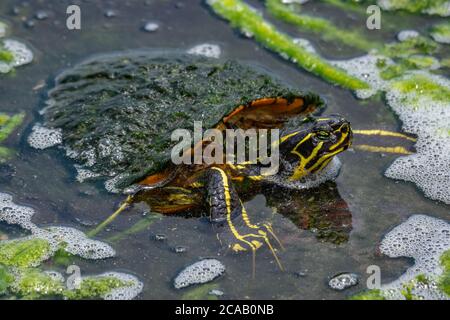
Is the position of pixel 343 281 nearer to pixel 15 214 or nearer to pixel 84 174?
pixel 84 174

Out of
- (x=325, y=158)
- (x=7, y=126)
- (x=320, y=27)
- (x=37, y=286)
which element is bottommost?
(x=37, y=286)

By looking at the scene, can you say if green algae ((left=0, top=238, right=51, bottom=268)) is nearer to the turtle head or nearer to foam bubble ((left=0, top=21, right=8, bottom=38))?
the turtle head

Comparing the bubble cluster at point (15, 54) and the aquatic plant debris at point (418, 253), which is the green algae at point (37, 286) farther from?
the bubble cluster at point (15, 54)

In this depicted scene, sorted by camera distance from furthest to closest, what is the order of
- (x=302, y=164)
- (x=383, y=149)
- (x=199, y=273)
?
1. (x=383, y=149)
2. (x=302, y=164)
3. (x=199, y=273)

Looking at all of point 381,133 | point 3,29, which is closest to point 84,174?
point 3,29

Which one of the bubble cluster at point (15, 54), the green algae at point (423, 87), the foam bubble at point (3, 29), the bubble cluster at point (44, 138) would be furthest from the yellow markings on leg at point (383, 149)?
the foam bubble at point (3, 29)

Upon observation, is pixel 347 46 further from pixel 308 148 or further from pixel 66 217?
pixel 66 217
